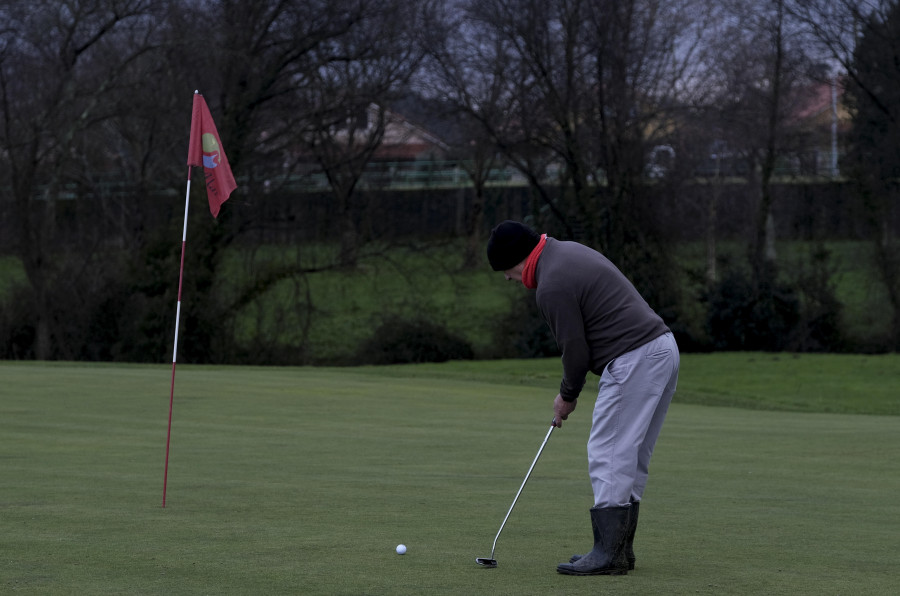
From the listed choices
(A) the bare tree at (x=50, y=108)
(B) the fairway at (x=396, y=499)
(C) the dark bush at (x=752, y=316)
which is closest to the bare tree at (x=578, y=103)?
(C) the dark bush at (x=752, y=316)

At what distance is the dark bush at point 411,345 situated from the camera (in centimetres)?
3225

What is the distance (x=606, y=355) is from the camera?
18.4 feet

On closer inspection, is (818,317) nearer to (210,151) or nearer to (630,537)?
(210,151)

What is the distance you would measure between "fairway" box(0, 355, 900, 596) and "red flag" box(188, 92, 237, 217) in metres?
2.05

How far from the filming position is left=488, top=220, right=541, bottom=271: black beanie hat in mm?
5645

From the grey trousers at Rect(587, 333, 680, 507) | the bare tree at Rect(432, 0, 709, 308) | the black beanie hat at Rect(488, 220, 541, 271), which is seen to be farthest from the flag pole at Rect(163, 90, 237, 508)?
the bare tree at Rect(432, 0, 709, 308)

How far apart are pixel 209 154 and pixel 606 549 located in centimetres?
454

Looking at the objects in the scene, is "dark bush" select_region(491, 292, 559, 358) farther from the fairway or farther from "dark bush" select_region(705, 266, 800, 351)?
the fairway

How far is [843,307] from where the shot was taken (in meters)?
33.1

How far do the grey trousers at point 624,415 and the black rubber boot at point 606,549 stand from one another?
5 cm

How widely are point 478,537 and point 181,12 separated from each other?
92.1 ft

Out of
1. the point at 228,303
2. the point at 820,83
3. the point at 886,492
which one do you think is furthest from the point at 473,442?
the point at 820,83

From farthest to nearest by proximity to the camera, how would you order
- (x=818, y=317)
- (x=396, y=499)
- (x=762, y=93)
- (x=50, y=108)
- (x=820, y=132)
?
(x=820, y=132) → (x=762, y=93) → (x=818, y=317) → (x=50, y=108) → (x=396, y=499)

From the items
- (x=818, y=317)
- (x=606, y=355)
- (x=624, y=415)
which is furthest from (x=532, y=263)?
(x=818, y=317)
